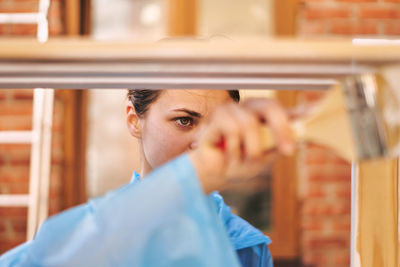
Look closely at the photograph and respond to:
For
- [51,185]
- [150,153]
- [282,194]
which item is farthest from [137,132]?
[282,194]

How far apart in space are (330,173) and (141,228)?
1.77 m

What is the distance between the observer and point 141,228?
40cm

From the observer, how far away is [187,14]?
2.14 metres

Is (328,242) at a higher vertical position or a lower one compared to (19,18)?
lower

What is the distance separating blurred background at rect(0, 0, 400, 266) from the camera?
1971 mm

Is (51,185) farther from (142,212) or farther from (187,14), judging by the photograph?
(142,212)

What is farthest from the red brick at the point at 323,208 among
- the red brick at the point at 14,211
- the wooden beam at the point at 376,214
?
the wooden beam at the point at 376,214

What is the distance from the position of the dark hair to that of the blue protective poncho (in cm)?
49

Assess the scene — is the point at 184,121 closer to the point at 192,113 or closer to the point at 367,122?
the point at 192,113

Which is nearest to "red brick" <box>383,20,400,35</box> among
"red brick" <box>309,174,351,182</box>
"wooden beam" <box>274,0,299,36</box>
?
"wooden beam" <box>274,0,299,36</box>

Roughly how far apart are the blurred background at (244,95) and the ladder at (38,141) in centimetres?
14

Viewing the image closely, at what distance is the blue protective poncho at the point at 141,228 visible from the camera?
0.40 meters

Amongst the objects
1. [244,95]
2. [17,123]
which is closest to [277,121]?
[244,95]

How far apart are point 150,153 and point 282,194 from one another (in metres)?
1.40
